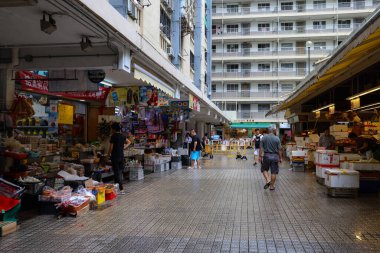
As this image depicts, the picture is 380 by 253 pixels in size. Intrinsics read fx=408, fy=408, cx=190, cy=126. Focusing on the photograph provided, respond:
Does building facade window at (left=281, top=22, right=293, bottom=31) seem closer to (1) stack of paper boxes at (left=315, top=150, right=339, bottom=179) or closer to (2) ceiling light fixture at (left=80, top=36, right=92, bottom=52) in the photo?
(1) stack of paper boxes at (left=315, top=150, right=339, bottom=179)

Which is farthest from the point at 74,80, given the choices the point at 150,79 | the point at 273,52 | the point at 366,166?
the point at 273,52

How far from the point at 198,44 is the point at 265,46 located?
82.6 ft

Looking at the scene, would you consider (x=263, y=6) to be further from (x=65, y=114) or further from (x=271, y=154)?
(x=271, y=154)

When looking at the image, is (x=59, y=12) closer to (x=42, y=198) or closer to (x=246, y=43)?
(x=42, y=198)

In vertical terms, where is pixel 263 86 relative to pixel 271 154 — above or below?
above

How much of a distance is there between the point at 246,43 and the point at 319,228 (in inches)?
2205

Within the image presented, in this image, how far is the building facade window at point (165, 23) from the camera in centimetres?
2393

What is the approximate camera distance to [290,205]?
30.1 ft

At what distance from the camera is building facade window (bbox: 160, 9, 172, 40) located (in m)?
23.9

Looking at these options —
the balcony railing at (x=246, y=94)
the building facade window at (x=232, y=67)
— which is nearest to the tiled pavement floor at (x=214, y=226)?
the balcony railing at (x=246, y=94)

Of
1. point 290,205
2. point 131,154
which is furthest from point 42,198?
point 131,154

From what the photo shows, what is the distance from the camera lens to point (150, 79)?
1062cm

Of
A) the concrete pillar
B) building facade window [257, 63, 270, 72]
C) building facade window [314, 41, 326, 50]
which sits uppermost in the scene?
building facade window [314, 41, 326, 50]

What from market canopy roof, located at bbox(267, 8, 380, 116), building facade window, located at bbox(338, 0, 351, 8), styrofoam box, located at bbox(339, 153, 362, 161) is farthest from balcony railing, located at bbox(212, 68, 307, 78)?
styrofoam box, located at bbox(339, 153, 362, 161)
